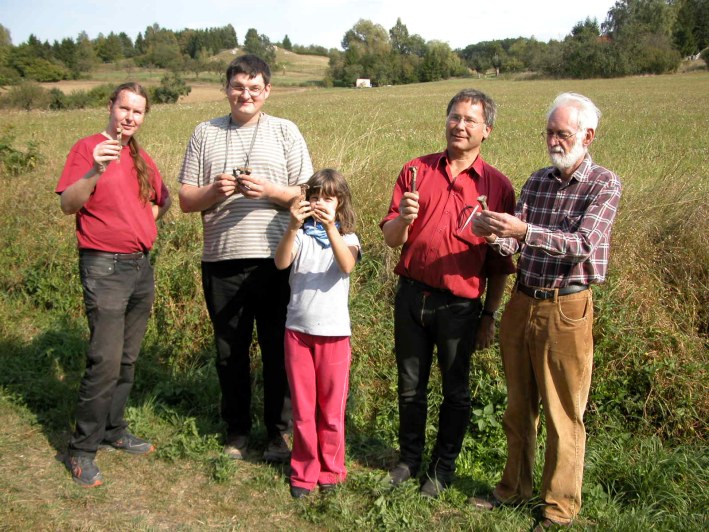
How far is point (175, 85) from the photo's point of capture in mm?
43031

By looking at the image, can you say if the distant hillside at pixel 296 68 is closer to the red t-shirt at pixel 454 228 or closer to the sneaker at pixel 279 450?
the sneaker at pixel 279 450

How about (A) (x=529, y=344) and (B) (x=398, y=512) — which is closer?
(A) (x=529, y=344)

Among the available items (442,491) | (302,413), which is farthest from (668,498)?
(302,413)

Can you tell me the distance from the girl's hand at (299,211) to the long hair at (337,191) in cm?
13

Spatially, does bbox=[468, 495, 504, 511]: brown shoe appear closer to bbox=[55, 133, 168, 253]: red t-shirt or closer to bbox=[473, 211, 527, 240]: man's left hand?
bbox=[473, 211, 527, 240]: man's left hand

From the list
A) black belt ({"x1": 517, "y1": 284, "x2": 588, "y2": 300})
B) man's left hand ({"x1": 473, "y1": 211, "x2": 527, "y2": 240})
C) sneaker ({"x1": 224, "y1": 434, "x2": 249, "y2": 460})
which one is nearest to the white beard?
man's left hand ({"x1": 473, "y1": 211, "x2": 527, "y2": 240})

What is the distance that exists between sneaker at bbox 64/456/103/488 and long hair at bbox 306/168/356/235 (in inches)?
75.5

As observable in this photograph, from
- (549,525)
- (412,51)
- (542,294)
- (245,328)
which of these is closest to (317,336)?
(245,328)

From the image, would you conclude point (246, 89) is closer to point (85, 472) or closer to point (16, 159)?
point (85, 472)

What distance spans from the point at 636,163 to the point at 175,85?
132 feet

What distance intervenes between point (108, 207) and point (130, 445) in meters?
1.46

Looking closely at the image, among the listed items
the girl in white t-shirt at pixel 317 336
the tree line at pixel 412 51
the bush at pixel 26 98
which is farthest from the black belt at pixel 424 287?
the tree line at pixel 412 51

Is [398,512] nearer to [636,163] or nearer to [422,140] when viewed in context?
[636,163]

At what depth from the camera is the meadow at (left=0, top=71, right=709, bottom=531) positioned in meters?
3.19
